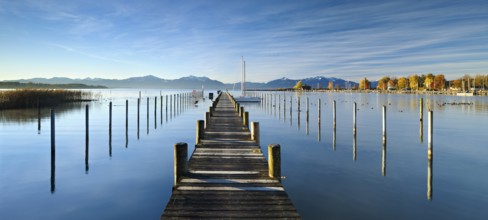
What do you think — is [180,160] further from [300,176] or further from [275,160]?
Result: [300,176]

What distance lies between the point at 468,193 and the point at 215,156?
10499 mm

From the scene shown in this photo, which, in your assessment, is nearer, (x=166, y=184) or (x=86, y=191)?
(x=86, y=191)

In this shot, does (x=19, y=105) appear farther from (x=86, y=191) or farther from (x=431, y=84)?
(x=431, y=84)

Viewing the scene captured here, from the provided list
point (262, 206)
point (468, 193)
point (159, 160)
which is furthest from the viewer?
point (159, 160)

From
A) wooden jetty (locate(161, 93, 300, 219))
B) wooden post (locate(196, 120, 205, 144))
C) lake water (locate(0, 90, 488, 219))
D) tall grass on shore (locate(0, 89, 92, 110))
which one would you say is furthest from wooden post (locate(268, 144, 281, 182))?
tall grass on shore (locate(0, 89, 92, 110))

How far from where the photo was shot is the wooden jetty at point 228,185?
7.69 meters

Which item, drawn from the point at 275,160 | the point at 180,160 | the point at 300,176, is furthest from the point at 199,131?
the point at 275,160

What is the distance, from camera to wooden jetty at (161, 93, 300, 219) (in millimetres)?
7691

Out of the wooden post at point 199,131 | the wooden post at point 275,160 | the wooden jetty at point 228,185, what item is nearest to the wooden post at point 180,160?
the wooden jetty at point 228,185

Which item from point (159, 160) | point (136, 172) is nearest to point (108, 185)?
point (136, 172)

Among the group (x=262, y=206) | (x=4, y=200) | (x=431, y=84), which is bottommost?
(x=4, y=200)

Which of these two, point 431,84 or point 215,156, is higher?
point 431,84

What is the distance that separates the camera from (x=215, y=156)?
43.3ft

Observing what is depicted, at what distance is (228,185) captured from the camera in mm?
9477
